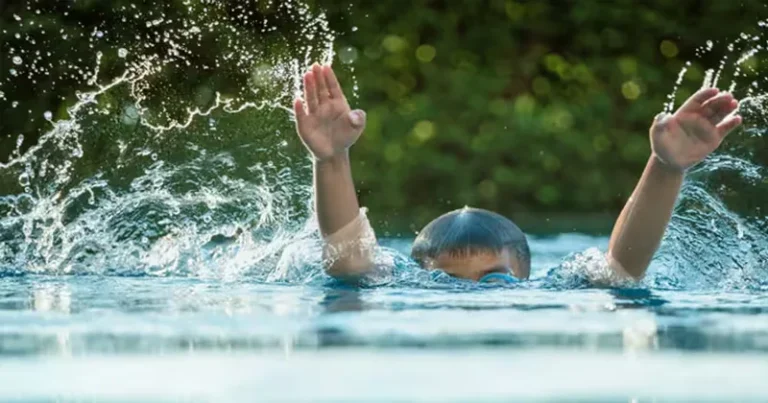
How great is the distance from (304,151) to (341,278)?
2.36 meters

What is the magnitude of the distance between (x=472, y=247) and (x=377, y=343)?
1.41m

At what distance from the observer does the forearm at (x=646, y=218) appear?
4.20m

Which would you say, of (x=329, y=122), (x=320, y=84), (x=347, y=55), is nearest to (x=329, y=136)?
(x=329, y=122)

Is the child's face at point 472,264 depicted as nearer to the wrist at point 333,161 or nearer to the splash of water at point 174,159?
the wrist at point 333,161

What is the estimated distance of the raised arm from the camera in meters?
4.10

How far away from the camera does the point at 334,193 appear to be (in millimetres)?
4195

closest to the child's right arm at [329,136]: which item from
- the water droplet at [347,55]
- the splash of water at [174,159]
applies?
the splash of water at [174,159]

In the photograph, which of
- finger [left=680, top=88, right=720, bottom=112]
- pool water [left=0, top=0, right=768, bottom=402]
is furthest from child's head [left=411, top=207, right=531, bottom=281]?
finger [left=680, top=88, right=720, bottom=112]

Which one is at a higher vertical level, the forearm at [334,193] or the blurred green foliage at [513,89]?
the blurred green foliage at [513,89]

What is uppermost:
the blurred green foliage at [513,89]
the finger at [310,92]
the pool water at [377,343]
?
the blurred green foliage at [513,89]

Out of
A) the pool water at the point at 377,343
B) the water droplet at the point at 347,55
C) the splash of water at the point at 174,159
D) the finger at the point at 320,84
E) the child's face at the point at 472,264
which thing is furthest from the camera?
the water droplet at the point at 347,55

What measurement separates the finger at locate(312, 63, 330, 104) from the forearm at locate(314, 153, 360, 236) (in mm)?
156

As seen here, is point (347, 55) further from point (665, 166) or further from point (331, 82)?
point (665, 166)

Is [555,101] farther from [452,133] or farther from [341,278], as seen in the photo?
[341,278]
